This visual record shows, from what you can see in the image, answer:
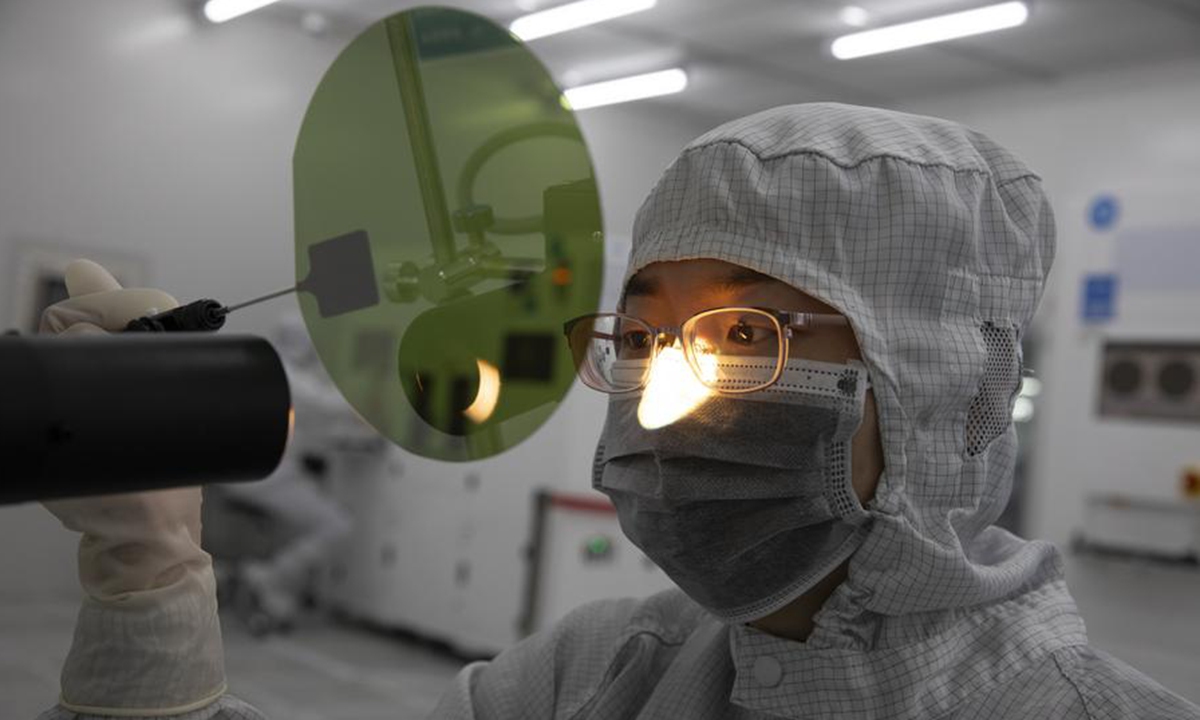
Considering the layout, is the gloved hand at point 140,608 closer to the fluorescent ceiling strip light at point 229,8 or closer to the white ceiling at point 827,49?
the fluorescent ceiling strip light at point 229,8

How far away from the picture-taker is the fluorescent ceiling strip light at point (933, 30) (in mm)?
5160

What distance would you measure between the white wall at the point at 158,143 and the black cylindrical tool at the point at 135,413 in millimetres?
191

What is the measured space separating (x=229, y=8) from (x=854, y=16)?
4.21m

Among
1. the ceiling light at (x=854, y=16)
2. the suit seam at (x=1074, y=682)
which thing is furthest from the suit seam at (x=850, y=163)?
the ceiling light at (x=854, y=16)

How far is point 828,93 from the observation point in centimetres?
666

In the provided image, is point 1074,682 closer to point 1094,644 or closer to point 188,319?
point 188,319

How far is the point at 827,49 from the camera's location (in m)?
6.06

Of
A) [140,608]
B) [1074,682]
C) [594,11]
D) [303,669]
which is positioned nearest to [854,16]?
[594,11]

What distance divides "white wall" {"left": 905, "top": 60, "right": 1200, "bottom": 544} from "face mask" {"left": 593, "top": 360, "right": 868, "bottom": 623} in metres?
3.92

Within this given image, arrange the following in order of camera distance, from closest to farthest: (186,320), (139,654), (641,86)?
(186,320) < (139,654) < (641,86)

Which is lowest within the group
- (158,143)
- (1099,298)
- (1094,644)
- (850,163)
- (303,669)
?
(303,669)

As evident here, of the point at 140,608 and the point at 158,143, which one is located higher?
the point at 158,143

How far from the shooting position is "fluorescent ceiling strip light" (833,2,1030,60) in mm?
5160

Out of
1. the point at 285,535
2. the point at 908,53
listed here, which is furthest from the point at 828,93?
the point at 285,535
